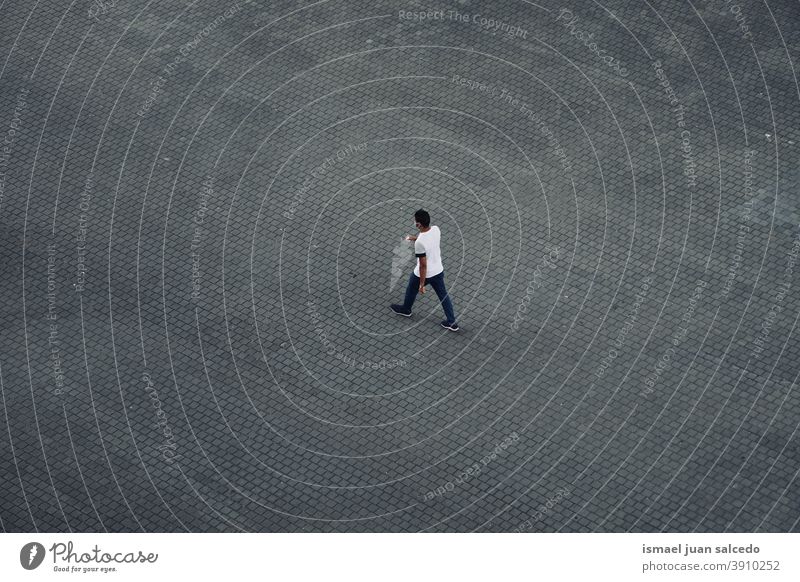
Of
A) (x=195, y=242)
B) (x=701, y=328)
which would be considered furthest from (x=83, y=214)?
(x=701, y=328)

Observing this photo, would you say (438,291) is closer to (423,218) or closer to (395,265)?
Result: (423,218)

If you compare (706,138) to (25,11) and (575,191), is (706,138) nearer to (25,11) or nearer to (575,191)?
(575,191)

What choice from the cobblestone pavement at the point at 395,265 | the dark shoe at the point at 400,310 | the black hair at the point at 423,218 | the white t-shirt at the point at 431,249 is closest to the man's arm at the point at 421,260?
the white t-shirt at the point at 431,249

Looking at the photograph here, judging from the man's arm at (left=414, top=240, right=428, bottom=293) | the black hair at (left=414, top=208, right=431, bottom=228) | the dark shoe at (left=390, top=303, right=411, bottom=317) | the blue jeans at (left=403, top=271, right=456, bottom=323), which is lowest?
the dark shoe at (left=390, top=303, right=411, bottom=317)

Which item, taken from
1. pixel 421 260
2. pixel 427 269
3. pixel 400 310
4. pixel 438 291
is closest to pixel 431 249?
pixel 421 260

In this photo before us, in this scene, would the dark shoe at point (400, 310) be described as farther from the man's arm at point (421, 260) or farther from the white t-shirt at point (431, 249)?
the white t-shirt at point (431, 249)

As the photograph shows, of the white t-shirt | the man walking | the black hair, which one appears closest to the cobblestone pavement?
the man walking

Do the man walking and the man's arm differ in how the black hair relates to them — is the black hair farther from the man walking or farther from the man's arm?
the man's arm

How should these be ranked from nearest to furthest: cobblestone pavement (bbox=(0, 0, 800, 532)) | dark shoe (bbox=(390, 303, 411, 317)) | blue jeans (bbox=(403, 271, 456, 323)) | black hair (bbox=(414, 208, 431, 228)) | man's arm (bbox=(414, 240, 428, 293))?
cobblestone pavement (bbox=(0, 0, 800, 532))
black hair (bbox=(414, 208, 431, 228))
man's arm (bbox=(414, 240, 428, 293))
blue jeans (bbox=(403, 271, 456, 323))
dark shoe (bbox=(390, 303, 411, 317))
